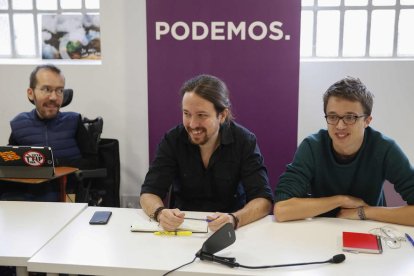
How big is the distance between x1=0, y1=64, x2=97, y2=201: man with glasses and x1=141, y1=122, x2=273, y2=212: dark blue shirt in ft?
2.61

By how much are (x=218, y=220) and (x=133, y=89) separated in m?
2.29

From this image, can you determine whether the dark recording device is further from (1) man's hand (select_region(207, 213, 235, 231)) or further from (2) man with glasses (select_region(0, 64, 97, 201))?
(2) man with glasses (select_region(0, 64, 97, 201))

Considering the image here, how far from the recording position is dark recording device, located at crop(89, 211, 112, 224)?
179cm

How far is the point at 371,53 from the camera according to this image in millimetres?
3822

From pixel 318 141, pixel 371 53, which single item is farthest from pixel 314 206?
pixel 371 53

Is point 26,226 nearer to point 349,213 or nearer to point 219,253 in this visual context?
point 219,253

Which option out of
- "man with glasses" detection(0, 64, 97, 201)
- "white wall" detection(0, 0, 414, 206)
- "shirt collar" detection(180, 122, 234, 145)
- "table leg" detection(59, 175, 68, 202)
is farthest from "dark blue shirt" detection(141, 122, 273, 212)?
"white wall" detection(0, 0, 414, 206)

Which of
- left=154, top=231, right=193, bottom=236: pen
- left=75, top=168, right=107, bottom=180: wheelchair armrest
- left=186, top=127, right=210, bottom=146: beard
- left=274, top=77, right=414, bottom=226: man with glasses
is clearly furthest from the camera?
left=75, top=168, right=107, bottom=180: wheelchair armrest

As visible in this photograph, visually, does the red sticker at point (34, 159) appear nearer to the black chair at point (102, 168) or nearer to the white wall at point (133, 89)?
the black chair at point (102, 168)

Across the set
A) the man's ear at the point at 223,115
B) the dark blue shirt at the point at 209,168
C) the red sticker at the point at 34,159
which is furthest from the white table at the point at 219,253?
the man's ear at the point at 223,115

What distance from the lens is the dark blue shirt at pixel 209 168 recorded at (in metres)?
2.10

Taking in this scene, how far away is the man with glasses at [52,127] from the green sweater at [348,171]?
1372 mm

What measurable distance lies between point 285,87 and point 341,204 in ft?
4.26

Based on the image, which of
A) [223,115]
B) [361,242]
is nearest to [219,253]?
[361,242]
